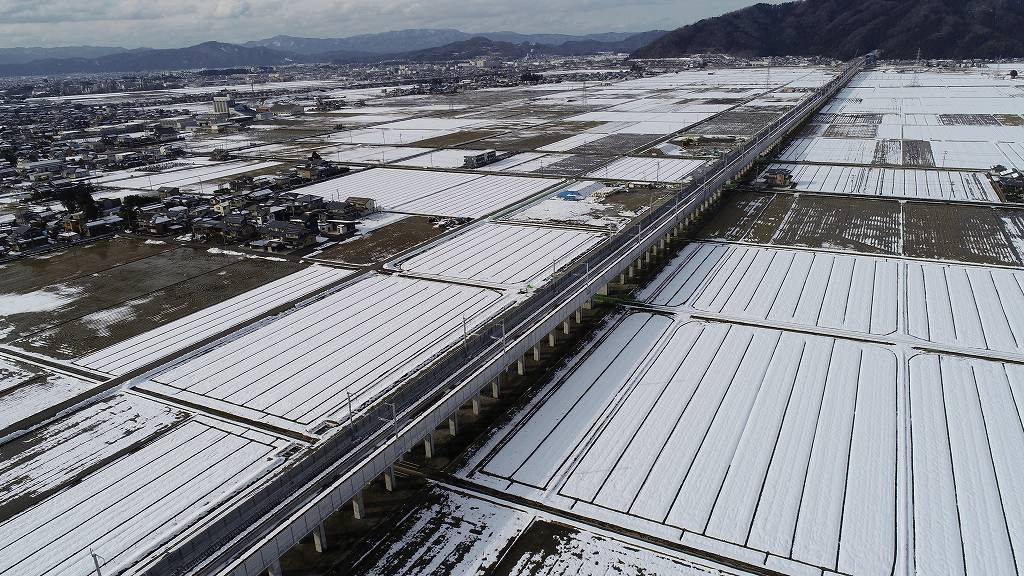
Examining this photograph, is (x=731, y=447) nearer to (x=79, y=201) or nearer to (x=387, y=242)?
(x=387, y=242)

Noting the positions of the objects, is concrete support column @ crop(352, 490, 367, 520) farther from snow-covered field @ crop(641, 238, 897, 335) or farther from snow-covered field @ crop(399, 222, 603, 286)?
snow-covered field @ crop(641, 238, 897, 335)

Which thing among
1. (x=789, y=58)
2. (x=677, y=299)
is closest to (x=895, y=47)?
(x=789, y=58)

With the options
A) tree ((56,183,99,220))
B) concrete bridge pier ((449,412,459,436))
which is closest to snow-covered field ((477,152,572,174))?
tree ((56,183,99,220))

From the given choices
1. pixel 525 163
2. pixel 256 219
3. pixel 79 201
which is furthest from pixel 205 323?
pixel 525 163

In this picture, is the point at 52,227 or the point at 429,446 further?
the point at 52,227

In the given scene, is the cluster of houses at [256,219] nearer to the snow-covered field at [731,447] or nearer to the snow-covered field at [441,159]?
the snow-covered field at [441,159]
